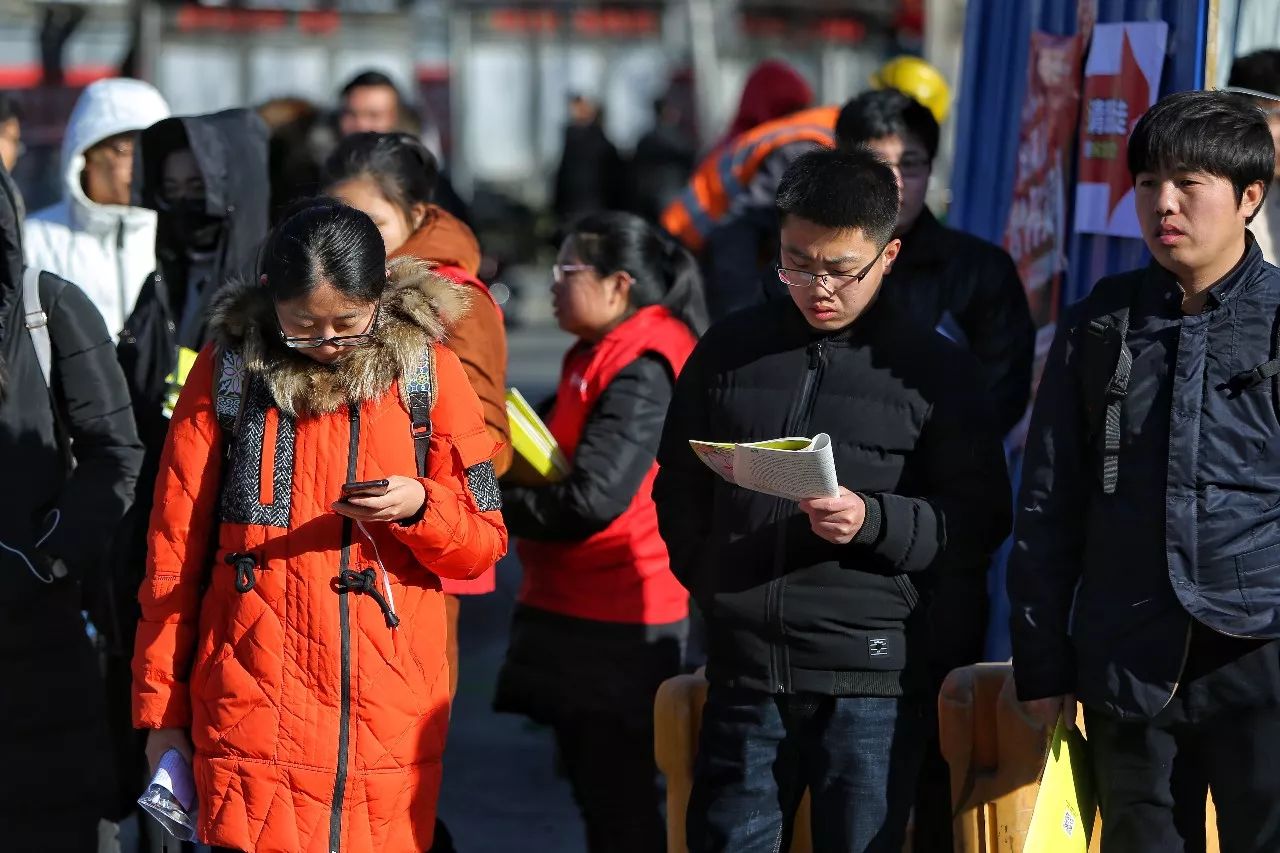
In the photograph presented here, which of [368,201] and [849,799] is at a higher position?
[368,201]

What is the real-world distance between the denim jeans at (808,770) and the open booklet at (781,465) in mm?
463

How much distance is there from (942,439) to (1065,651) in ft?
1.51

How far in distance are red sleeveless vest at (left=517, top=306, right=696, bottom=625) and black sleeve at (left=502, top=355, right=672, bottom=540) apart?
5 cm

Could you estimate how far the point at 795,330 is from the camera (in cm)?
358

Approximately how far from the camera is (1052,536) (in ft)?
11.4

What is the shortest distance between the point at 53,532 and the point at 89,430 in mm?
252

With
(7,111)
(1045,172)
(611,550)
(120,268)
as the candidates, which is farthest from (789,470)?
(7,111)

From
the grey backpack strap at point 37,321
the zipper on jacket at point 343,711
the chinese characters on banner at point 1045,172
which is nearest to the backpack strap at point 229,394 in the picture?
the zipper on jacket at point 343,711

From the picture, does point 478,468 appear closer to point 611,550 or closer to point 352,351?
point 352,351

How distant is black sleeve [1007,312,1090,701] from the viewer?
3447mm

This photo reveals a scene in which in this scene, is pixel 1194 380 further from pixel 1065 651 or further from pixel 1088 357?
pixel 1065 651

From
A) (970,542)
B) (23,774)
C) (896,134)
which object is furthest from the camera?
(896,134)

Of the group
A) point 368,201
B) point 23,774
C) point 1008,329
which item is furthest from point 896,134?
point 23,774

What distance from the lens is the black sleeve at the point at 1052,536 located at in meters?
3.45
